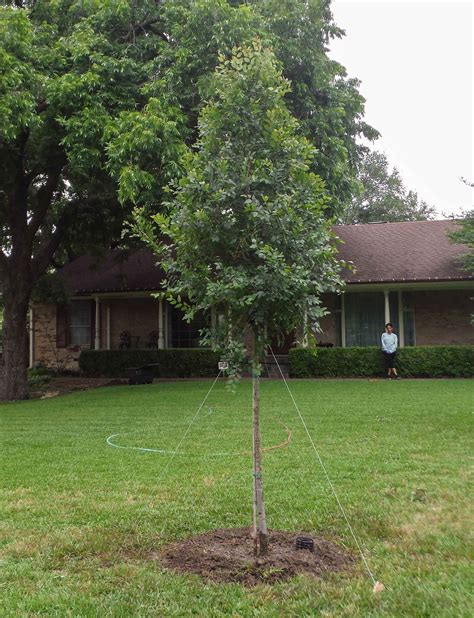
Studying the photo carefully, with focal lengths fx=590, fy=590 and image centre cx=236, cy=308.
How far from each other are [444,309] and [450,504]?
14.9 m

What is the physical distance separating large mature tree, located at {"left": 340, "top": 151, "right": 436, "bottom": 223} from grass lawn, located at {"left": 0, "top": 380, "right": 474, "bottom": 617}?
28294 millimetres

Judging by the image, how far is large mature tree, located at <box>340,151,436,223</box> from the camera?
37094 millimetres

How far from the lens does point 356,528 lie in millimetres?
4449

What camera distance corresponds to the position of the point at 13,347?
574 inches

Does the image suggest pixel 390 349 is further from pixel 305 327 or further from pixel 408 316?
pixel 305 327

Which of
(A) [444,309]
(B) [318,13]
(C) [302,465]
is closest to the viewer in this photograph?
(C) [302,465]

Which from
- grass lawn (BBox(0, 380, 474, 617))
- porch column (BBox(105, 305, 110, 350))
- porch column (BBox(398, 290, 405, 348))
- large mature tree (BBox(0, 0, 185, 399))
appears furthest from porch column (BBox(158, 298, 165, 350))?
grass lawn (BBox(0, 380, 474, 617))

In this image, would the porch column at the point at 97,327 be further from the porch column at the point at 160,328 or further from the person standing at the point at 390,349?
the person standing at the point at 390,349

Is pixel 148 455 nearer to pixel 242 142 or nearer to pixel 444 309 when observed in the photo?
pixel 242 142

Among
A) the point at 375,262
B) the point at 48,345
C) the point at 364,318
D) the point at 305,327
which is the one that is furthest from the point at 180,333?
the point at 305,327

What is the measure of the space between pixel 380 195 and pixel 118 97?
3165 centimetres

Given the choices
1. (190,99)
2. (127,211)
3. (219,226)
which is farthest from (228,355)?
(127,211)

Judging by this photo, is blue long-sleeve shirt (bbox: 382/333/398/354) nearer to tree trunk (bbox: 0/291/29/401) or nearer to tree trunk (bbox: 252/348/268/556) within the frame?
tree trunk (bbox: 0/291/29/401)

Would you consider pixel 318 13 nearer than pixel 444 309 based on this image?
Yes
